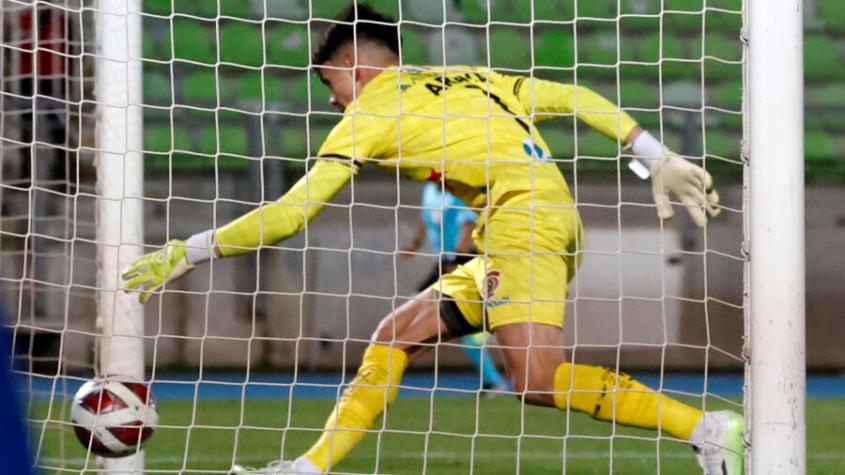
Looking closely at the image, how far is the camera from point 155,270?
10.9 ft

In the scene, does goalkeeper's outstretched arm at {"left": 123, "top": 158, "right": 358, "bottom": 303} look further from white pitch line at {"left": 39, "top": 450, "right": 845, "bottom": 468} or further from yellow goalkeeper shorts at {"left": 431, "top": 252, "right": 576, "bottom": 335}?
white pitch line at {"left": 39, "top": 450, "right": 845, "bottom": 468}

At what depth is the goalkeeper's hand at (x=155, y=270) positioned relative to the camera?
332 centimetres

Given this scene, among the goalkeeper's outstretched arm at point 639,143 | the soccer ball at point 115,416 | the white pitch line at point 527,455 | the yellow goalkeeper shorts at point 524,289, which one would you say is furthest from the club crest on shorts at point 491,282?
the white pitch line at point 527,455

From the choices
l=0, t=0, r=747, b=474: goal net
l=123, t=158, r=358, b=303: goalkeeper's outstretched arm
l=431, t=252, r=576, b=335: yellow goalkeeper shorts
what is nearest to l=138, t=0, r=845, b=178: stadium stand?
l=0, t=0, r=747, b=474: goal net

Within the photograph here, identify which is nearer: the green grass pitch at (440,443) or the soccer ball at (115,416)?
the soccer ball at (115,416)

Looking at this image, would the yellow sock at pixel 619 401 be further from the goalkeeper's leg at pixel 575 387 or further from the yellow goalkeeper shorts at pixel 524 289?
the yellow goalkeeper shorts at pixel 524 289

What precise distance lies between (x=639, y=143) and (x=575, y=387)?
2.13ft

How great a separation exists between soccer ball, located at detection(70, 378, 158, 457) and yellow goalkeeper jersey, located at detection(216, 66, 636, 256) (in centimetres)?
45

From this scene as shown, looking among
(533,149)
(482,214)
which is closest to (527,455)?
(482,214)

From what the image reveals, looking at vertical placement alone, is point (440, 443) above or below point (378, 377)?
below

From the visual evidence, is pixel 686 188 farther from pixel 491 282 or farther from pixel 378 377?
pixel 378 377

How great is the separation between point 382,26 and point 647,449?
225 cm

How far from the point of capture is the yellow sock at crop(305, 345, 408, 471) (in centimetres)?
352

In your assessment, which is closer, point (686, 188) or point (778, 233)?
point (778, 233)
